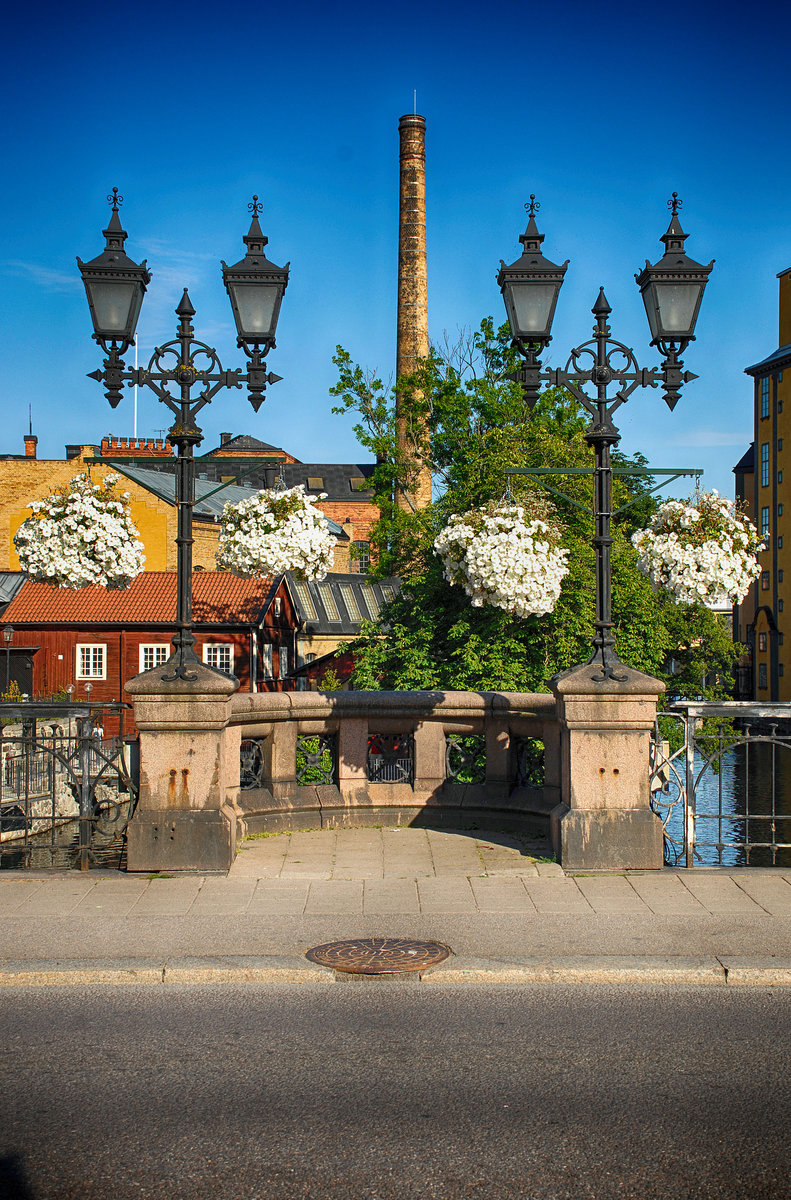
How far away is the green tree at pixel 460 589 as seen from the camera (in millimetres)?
17766

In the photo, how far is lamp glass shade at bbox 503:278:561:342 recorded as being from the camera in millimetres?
8531

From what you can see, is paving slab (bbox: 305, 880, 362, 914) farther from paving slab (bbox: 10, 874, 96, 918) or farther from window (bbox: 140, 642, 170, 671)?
window (bbox: 140, 642, 170, 671)

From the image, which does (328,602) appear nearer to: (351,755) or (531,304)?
(351,755)

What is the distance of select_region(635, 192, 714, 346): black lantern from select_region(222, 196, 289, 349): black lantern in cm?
296

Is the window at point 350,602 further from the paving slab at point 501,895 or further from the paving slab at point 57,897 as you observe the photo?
the paving slab at point 501,895

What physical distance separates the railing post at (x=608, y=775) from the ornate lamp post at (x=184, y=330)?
3.14 metres

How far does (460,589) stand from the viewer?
62.3 ft

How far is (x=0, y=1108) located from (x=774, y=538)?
56.3 metres

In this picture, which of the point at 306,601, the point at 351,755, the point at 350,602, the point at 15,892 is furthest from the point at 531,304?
the point at 350,602

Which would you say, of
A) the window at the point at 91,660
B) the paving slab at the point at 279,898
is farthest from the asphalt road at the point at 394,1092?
A: the window at the point at 91,660

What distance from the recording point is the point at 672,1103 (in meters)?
4.43

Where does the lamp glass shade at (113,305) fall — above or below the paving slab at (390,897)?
above

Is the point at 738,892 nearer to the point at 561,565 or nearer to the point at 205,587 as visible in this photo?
the point at 561,565

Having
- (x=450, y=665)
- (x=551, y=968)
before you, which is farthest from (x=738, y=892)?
(x=450, y=665)
